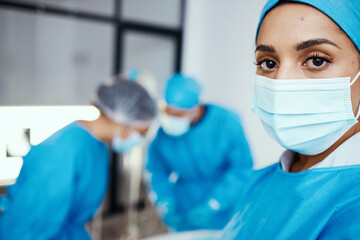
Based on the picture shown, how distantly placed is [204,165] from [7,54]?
1816 mm

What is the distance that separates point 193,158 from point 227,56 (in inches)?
53.9

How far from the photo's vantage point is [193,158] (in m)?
1.71

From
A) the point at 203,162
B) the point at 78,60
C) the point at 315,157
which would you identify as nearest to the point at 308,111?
the point at 315,157

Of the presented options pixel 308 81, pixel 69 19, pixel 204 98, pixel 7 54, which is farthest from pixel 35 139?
pixel 308 81

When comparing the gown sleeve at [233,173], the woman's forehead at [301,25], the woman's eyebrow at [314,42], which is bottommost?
the gown sleeve at [233,173]

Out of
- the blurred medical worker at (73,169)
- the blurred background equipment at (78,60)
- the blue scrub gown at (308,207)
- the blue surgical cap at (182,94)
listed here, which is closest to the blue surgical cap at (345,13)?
the blue scrub gown at (308,207)

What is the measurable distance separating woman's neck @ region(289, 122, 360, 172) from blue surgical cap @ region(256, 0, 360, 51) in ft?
0.56

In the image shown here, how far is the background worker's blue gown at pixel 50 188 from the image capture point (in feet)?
3.48

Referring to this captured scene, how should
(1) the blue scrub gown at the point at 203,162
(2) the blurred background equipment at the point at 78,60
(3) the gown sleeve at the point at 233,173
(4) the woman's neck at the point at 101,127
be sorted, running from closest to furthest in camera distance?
(4) the woman's neck at the point at 101,127 < (3) the gown sleeve at the point at 233,173 < (1) the blue scrub gown at the point at 203,162 < (2) the blurred background equipment at the point at 78,60

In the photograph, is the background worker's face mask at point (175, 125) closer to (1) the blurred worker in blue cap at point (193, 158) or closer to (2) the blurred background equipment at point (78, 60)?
(1) the blurred worker in blue cap at point (193, 158)

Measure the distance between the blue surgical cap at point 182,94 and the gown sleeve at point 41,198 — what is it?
698 mm

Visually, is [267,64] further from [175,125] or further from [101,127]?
[175,125]

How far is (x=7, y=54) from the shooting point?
7.60 ft

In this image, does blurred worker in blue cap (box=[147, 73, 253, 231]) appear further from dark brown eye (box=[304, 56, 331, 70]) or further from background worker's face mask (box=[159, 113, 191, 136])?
dark brown eye (box=[304, 56, 331, 70])
